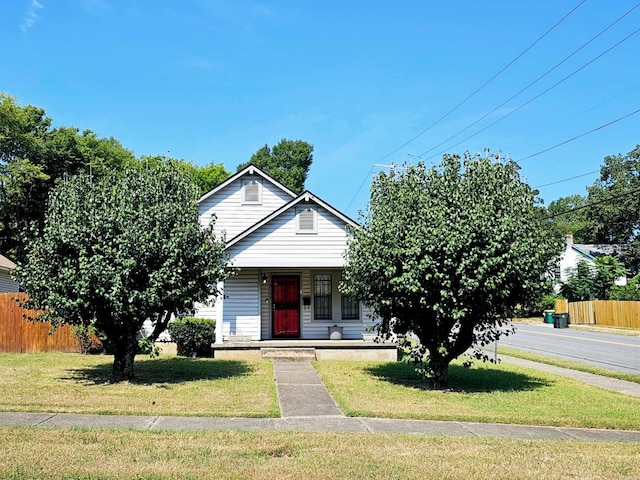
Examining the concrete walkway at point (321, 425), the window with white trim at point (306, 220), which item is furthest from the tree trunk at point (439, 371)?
the window with white trim at point (306, 220)

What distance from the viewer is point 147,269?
1164cm

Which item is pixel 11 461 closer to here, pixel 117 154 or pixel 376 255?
pixel 376 255

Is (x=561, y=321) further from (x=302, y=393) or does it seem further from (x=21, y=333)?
(x=21, y=333)

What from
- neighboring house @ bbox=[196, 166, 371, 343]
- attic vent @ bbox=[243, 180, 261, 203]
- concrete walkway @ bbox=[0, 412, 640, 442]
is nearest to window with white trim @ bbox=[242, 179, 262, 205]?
attic vent @ bbox=[243, 180, 261, 203]

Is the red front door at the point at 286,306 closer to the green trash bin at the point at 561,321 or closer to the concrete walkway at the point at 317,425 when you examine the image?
the concrete walkway at the point at 317,425

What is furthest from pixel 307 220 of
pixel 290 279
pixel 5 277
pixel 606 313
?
pixel 606 313

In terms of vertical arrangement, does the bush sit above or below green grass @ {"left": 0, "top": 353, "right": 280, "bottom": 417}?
above

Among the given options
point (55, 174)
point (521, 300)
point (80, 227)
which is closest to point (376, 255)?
point (521, 300)

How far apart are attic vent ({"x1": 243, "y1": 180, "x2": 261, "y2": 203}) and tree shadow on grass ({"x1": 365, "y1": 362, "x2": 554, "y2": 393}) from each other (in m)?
9.43

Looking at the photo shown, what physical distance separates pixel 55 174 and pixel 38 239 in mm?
30969

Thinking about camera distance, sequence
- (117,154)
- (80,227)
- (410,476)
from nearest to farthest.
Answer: (410,476), (80,227), (117,154)

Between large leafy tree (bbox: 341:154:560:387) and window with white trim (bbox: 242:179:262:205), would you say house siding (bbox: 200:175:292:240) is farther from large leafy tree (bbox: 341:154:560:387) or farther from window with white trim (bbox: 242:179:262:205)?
large leafy tree (bbox: 341:154:560:387)

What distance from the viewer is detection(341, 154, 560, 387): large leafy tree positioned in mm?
10898

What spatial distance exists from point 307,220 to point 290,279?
2.44 m
